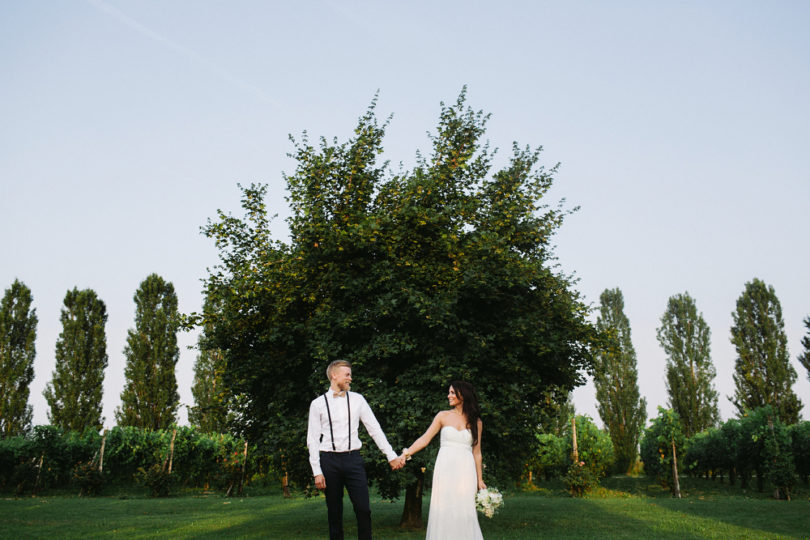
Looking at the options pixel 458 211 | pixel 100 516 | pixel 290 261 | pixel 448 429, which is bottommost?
pixel 100 516

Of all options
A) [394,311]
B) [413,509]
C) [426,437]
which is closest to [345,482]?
[426,437]

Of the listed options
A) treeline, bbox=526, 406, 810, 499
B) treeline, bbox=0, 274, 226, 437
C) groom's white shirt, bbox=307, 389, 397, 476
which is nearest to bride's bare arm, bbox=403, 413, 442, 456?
groom's white shirt, bbox=307, 389, 397, 476

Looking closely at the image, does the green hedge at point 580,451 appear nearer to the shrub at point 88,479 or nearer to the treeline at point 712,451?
the treeline at point 712,451

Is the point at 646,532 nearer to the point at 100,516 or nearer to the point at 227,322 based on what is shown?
the point at 227,322

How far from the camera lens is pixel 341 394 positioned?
6.60 m

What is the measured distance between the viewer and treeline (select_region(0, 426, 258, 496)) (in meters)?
31.2

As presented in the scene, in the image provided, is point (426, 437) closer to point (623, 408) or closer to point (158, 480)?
point (158, 480)

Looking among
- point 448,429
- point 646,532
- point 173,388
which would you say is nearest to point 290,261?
point 448,429

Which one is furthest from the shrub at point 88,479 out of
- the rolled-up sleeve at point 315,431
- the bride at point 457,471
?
the rolled-up sleeve at point 315,431

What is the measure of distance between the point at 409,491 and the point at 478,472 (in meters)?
7.72

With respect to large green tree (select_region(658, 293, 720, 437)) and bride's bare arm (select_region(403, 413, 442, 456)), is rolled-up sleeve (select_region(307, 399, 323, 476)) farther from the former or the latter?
large green tree (select_region(658, 293, 720, 437))

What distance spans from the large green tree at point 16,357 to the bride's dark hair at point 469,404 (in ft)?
143

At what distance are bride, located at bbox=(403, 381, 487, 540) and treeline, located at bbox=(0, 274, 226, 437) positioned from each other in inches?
1419

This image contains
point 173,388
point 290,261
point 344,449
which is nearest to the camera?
point 344,449
